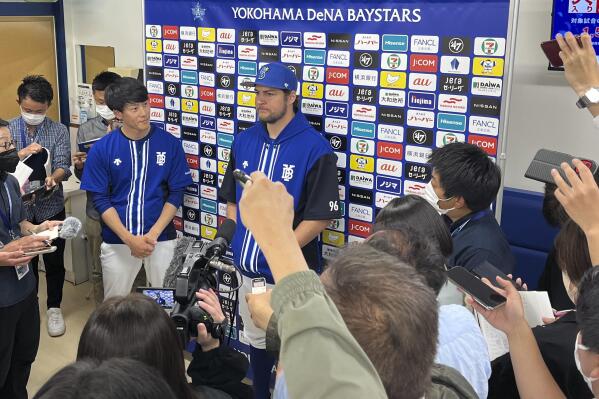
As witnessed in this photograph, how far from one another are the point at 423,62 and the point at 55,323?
3.11 metres

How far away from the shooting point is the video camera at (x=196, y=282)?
5.94 ft

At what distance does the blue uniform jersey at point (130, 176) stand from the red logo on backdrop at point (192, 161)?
0.17 m

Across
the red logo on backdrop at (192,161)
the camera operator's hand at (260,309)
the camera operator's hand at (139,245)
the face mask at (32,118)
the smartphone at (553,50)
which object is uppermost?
the smartphone at (553,50)

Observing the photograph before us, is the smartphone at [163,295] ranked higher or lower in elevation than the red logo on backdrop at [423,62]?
lower

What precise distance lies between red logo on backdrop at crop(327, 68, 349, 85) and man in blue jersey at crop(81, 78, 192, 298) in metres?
1.14

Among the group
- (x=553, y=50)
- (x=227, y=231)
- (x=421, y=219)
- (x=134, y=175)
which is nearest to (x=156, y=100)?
(x=134, y=175)

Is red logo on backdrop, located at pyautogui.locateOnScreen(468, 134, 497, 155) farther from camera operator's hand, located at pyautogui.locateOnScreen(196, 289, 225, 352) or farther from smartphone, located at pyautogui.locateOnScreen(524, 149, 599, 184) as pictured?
camera operator's hand, located at pyautogui.locateOnScreen(196, 289, 225, 352)

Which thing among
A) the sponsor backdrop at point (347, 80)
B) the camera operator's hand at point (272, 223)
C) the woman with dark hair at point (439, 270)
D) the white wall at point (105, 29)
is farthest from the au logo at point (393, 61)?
the white wall at point (105, 29)

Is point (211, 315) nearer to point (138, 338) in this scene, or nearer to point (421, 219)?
point (138, 338)

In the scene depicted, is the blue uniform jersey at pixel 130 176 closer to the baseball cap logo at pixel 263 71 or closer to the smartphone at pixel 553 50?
the baseball cap logo at pixel 263 71

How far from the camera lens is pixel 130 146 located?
3709mm

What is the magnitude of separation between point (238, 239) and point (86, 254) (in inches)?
88.5

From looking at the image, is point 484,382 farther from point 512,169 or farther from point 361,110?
point 512,169

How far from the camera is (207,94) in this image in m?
3.77
